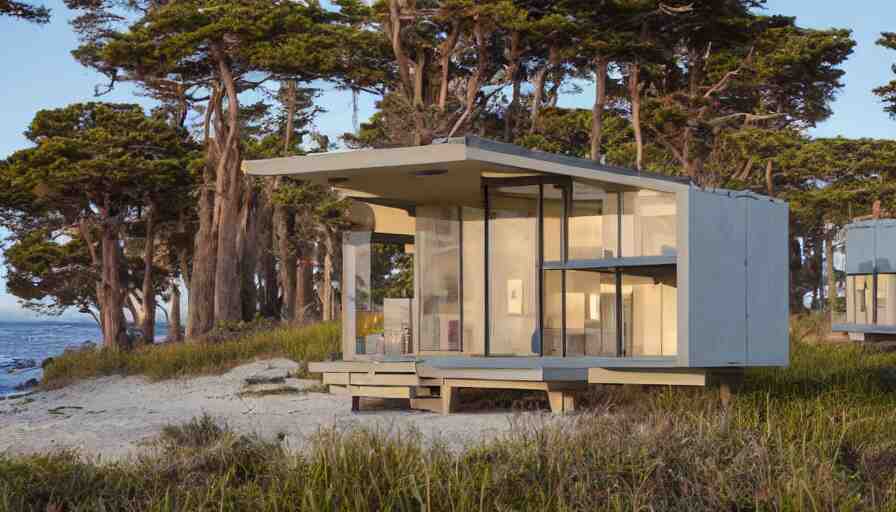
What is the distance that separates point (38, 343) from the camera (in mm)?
75000

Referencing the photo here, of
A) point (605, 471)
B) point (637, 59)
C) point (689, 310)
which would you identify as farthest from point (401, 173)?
point (637, 59)

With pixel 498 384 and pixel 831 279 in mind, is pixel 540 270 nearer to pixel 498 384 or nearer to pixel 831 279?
pixel 498 384

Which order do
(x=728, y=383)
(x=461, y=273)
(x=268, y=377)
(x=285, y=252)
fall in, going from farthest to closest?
(x=285, y=252) < (x=268, y=377) < (x=461, y=273) < (x=728, y=383)

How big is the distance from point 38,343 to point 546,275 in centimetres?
6701

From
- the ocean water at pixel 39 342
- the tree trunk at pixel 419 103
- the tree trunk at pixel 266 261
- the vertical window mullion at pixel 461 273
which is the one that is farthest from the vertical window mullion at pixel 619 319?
the ocean water at pixel 39 342

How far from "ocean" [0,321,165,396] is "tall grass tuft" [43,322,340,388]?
1475cm

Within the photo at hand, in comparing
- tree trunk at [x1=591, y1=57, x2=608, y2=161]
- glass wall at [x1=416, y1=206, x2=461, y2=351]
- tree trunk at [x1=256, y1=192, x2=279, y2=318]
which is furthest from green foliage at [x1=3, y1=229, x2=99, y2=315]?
glass wall at [x1=416, y1=206, x2=461, y2=351]

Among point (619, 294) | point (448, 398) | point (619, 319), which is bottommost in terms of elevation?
point (448, 398)

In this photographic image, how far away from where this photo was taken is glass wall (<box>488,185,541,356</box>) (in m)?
13.7

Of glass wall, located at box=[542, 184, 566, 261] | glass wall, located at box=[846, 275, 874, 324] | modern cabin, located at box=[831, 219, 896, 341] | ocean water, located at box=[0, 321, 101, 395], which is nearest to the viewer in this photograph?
glass wall, located at box=[542, 184, 566, 261]

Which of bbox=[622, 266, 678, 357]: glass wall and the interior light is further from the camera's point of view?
the interior light

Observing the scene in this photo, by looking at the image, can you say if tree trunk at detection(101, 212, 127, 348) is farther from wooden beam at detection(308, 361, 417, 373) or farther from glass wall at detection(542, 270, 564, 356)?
glass wall at detection(542, 270, 564, 356)

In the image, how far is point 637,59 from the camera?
83.6 ft

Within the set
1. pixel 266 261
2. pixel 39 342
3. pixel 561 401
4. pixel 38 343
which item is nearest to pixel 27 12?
Result: pixel 561 401
